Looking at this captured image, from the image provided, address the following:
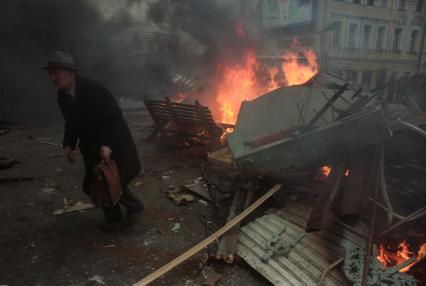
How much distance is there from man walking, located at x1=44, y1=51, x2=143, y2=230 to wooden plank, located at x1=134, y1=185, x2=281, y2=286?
1.17 m

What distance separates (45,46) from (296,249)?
14.4 metres

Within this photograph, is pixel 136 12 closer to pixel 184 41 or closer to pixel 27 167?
pixel 184 41

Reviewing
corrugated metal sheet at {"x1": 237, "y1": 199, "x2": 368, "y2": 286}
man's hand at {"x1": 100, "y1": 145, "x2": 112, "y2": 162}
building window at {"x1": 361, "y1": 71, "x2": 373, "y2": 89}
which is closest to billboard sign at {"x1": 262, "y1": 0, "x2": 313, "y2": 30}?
building window at {"x1": 361, "y1": 71, "x2": 373, "y2": 89}

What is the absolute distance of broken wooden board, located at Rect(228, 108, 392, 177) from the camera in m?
3.30

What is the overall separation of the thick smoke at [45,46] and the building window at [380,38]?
19.9 metres

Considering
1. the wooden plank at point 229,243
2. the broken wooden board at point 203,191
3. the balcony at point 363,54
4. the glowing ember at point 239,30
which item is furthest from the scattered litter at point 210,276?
the balcony at point 363,54

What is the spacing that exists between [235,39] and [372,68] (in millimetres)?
15133

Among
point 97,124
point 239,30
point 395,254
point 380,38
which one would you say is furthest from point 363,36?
point 97,124

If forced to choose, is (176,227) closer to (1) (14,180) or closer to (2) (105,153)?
(2) (105,153)

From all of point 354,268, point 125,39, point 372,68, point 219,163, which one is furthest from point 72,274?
point 372,68

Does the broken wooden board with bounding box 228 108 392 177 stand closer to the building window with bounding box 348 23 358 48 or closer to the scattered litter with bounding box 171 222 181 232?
the scattered litter with bounding box 171 222 181 232

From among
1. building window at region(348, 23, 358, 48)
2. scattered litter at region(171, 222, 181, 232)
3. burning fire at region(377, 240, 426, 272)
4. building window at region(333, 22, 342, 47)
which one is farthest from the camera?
building window at region(348, 23, 358, 48)

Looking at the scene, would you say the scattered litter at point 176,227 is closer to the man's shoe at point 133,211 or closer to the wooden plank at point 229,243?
the man's shoe at point 133,211

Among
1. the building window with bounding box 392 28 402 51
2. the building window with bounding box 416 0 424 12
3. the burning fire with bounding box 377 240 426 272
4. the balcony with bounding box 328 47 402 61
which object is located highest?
the building window with bounding box 416 0 424 12
